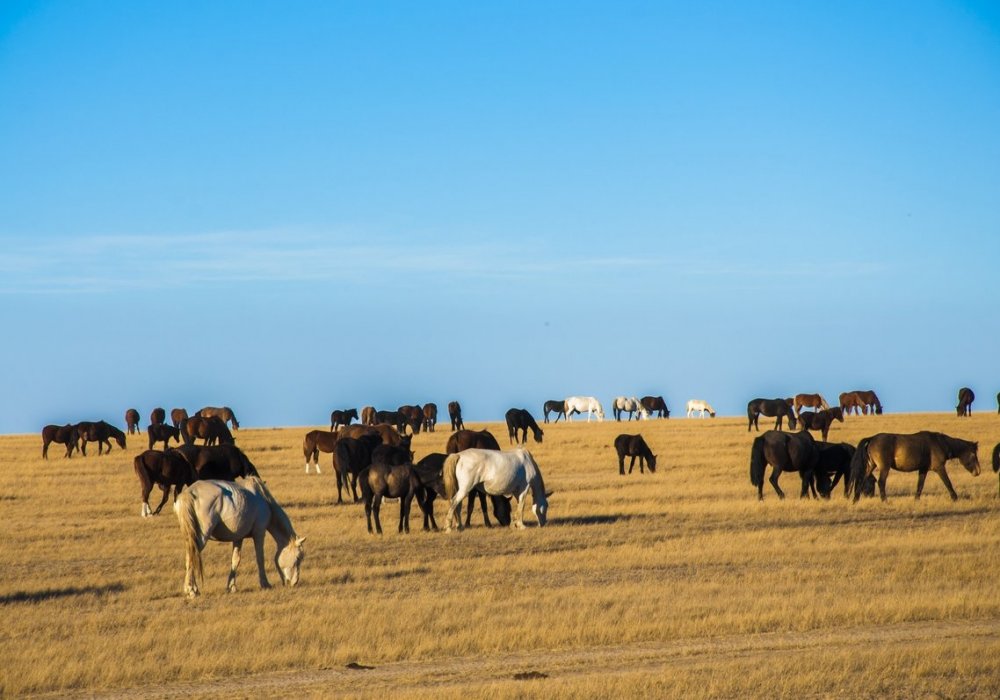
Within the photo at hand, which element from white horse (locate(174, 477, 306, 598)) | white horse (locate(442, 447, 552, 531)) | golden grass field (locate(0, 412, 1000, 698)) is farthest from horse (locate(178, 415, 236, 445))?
white horse (locate(174, 477, 306, 598))

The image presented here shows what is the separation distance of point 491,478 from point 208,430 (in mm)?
24065

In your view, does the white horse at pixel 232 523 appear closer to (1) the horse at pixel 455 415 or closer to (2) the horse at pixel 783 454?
(2) the horse at pixel 783 454

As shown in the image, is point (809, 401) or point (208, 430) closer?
point (208, 430)

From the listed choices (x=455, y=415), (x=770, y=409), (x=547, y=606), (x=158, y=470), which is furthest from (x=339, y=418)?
(x=547, y=606)

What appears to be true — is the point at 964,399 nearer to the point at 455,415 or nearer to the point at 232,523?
the point at 455,415

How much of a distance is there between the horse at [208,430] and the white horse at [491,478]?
22389 mm

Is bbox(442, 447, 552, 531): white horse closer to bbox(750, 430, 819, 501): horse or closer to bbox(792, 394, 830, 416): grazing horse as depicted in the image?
bbox(750, 430, 819, 501): horse

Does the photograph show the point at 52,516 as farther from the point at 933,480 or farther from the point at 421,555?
the point at 933,480

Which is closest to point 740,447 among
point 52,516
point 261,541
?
point 52,516

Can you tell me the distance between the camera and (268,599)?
15719 mm

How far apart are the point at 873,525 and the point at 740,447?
2177 centimetres

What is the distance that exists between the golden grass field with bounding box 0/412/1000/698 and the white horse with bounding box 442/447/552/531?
591 mm

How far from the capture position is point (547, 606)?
14.8 m

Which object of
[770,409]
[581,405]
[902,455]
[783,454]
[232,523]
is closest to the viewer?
[232,523]
